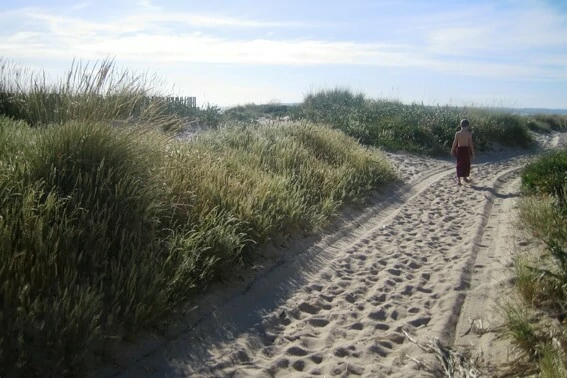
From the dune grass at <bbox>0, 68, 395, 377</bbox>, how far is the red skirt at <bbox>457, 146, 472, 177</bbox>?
23.1 feet

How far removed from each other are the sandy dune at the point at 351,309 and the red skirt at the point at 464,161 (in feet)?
15.3

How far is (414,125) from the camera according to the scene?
71.4 feet

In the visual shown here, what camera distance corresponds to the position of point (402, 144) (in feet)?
64.5

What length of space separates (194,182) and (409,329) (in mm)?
3292

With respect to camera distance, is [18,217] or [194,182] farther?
[194,182]

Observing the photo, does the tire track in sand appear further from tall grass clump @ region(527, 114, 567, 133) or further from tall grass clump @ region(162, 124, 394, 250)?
tall grass clump @ region(527, 114, 567, 133)

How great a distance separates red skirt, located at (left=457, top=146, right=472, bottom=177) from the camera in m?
14.4

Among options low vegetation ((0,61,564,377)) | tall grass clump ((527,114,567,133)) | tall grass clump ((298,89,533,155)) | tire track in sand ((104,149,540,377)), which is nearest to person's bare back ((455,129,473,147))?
tall grass clump ((298,89,533,155))

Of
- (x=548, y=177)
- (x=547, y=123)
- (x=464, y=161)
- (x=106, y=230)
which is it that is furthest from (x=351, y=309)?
(x=547, y=123)

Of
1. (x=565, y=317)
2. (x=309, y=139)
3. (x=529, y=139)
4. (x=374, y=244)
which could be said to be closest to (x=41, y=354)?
(x=565, y=317)

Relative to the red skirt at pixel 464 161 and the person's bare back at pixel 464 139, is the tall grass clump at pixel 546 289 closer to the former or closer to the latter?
the red skirt at pixel 464 161

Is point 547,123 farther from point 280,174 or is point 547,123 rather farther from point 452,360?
point 452,360

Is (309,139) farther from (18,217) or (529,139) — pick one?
(529,139)

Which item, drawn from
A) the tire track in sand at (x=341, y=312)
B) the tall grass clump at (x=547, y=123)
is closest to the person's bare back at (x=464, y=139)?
the tire track in sand at (x=341, y=312)
